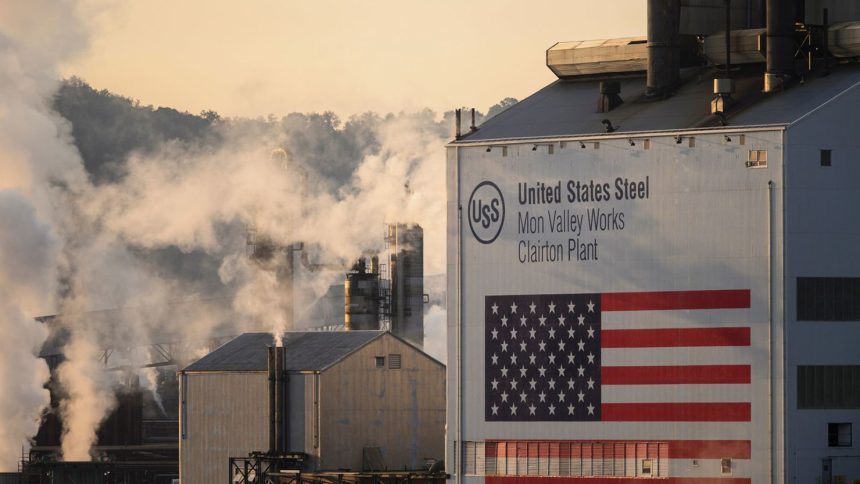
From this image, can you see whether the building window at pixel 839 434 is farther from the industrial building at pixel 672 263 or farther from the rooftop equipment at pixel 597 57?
the rooftop equipment at pixel 597 57

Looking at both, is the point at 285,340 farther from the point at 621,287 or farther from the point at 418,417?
the point at 621,287

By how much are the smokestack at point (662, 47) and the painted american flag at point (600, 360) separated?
30.0 ft

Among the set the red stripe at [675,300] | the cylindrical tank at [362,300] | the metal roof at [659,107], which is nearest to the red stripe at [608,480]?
the red stripe at [675,300]

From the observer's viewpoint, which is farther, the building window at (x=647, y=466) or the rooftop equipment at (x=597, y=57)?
the rooftop equipment at (x=597, y=57)

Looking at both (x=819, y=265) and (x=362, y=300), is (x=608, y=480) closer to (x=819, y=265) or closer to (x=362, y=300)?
(x=819, y=265)

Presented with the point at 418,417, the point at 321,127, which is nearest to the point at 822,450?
the point at 418,417

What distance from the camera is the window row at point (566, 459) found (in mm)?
70250

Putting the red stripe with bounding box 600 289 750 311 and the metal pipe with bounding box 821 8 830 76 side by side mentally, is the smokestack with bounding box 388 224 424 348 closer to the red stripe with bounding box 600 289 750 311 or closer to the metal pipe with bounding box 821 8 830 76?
the red stripe with bounding box 600 289 750 311

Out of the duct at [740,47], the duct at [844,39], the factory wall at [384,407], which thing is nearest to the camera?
the duct at [844,39]

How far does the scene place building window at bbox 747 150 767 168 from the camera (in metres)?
67.9

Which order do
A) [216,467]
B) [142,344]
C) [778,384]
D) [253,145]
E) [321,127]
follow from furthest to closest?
[321,127]
[142,344]
[253,145]
[216,467]
[778,384]

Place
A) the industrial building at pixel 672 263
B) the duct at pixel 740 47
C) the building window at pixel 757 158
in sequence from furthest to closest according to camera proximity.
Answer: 1. the duct at pixel 740 47
2. the building window at pixel 757 158
3. the industrial building at pixel 672 263

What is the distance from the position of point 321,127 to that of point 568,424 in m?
122

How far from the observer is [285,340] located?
288 feet
